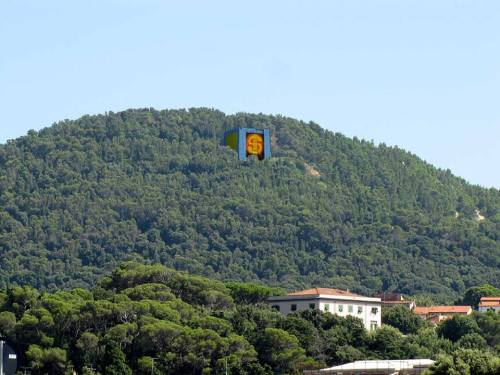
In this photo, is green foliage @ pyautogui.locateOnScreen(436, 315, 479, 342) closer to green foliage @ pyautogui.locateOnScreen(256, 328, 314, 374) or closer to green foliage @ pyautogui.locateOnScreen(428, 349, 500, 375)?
green foliage @ pyautogui.locateOnScreen(256, 328, 314, 374)

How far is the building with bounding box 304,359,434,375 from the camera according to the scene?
133 metres

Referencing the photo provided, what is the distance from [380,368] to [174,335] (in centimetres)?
2205

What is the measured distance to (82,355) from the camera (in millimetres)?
143500

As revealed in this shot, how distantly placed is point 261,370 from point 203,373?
578cm

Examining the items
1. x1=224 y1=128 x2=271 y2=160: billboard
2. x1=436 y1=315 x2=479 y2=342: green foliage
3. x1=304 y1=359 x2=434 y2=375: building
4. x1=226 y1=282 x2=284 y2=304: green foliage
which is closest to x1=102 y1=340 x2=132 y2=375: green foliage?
x1=304 y1=359 x2=434 y2=375: building

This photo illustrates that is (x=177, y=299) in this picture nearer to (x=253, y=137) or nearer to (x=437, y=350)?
(x=437, y=350)

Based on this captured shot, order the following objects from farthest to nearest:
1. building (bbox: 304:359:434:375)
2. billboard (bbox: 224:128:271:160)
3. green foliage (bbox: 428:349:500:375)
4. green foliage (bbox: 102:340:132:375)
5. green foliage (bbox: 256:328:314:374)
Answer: green foliage (bbox: 256:328:314:374), green foliage (bbox: 102:340:132:375), building (bbox: 304:359:434:375), green foliage (bbox: 428:349:500:375), billboard (bbox: 224:128:271:160)

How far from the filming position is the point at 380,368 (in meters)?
138

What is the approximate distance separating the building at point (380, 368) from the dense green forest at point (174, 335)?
168 inches

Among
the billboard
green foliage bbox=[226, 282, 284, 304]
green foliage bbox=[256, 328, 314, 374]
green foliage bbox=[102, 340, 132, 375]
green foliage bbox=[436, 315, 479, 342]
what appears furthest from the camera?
green foliage bbox=[226, 282, 284, 304]

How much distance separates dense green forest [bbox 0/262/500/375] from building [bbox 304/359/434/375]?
426 centimetres

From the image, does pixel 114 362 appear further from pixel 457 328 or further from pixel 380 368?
pixel 457 328

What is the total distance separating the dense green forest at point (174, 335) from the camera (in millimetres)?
142375

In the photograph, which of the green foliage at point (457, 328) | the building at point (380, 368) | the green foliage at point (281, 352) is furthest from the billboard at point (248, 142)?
the green foliage at point (457, 328)
